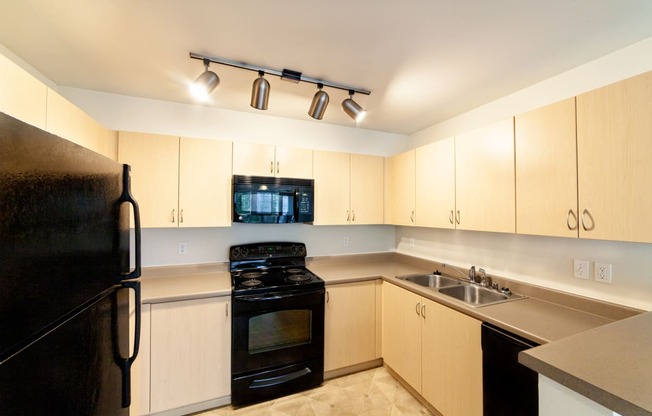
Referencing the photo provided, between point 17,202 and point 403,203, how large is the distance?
102 inches

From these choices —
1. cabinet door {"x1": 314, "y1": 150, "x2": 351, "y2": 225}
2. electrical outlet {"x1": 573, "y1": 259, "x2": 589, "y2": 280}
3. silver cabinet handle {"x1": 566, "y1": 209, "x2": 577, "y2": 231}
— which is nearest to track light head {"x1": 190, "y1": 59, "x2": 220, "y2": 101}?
cabinet door {"x1": 314, "y1": 150, "x2": 351, "y2": 225}

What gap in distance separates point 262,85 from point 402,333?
7.37 feet

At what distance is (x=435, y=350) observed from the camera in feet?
6.26

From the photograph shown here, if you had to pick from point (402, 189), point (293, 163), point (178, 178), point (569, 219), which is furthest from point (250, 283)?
point (569, 219)

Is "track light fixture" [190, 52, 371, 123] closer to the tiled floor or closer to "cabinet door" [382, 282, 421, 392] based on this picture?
"cabinet door" [382, 282, 421, 392]

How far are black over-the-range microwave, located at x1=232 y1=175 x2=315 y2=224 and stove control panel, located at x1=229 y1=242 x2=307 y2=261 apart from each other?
0.37m

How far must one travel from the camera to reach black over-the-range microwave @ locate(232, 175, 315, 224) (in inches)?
89.6

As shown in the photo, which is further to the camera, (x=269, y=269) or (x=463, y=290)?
(x=269, y=269)

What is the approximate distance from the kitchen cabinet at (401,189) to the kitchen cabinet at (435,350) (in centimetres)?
71

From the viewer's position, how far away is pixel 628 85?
121 centimetres

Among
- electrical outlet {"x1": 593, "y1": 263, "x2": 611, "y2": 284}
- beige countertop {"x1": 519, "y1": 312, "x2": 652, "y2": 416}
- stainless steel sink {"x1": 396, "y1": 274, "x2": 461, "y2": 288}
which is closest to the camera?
beige countertop {"x1": 519, "y1": 312, "x2": 652, "y2": 416}

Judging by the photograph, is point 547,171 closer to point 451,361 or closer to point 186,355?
point 451,361

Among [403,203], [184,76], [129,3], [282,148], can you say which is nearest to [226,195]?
[282,148]

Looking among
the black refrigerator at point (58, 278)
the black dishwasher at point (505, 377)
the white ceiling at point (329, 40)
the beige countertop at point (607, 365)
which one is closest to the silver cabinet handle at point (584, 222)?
the beige countertop at point (607, 365)
